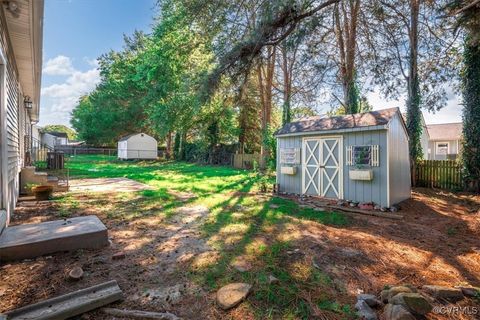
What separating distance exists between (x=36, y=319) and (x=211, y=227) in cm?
301

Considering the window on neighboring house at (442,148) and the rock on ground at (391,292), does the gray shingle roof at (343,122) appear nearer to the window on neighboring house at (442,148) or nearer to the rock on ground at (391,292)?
the rock on ground at (391,292)

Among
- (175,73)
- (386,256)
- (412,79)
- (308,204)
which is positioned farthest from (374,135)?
(175,73)

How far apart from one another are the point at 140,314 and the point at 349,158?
639 centimetres

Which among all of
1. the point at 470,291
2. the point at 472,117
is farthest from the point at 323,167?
the point at 472,117

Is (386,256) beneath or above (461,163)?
beneath

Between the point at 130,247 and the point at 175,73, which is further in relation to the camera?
the point at 175,73

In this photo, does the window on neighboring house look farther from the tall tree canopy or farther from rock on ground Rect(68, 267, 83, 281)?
rock on ground Rect(68, 267, 83, 281)

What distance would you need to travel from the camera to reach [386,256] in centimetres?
361

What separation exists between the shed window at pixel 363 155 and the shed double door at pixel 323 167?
0.97 ft

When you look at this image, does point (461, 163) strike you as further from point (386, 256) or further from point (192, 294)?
point (192, 294)

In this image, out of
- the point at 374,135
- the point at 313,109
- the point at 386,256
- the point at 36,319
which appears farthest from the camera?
the point at 313,109
